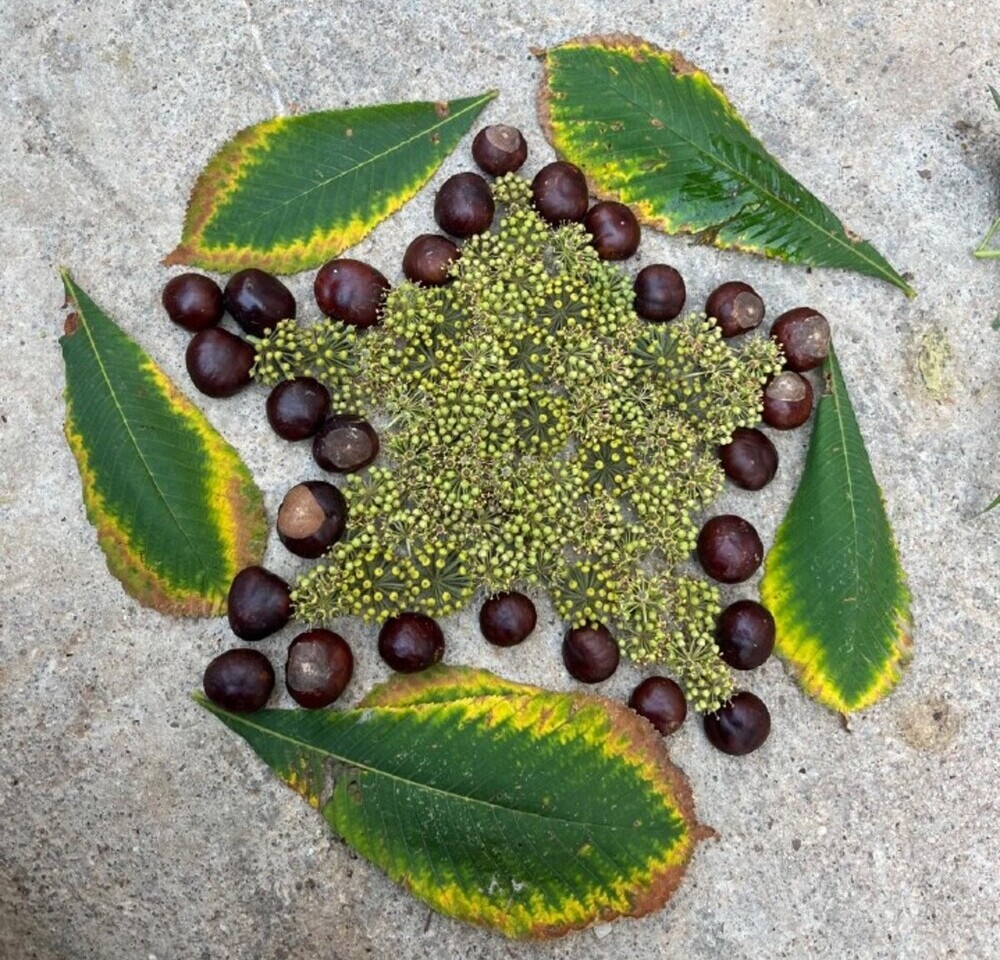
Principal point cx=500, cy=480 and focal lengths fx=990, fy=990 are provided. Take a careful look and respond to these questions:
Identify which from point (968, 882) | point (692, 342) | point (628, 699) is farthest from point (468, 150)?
point (968, 882)

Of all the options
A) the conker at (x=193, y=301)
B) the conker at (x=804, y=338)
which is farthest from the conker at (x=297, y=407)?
the conker at (x=804, y=338)

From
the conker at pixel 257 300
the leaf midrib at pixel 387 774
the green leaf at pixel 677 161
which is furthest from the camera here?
the green leaf at pixel 677 161

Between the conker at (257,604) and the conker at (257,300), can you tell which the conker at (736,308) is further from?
the conker at (257,604)

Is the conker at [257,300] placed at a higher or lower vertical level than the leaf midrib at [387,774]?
higher

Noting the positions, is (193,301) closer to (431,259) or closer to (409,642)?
(431,259)

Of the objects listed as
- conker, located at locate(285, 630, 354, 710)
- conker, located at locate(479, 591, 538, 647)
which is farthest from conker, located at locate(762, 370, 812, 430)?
conker, located at locate(285, 630, 354, 710)

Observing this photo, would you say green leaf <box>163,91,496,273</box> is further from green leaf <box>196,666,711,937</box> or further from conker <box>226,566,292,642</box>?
green leaf <box>196,666,711,937</box>
